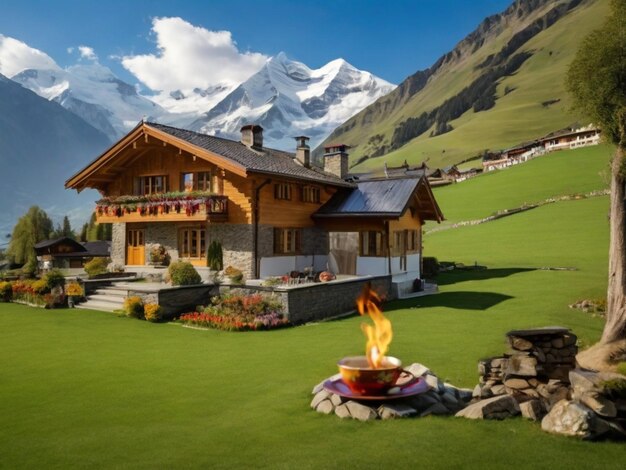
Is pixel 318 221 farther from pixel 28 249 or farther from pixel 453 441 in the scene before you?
pixel 28 249

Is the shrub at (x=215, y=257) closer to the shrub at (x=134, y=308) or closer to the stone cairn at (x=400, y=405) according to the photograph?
the shrub at (x=134, y=308)

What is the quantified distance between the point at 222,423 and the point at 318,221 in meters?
21.2

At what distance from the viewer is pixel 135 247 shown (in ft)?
95.2

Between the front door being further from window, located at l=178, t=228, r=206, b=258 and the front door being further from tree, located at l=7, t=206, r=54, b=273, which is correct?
tree, located at l=7, t=206, r=54, b=273

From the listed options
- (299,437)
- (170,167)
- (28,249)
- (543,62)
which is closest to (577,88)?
(299,437)

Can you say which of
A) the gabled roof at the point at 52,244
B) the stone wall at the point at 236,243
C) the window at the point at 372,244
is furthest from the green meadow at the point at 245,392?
the gabled roof at the point at 52,244

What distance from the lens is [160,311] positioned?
65.3ft

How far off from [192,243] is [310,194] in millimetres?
7305

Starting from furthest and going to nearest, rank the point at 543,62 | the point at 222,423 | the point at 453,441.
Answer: the point at 543,62 < the point at 222,423 < the point at 453,441

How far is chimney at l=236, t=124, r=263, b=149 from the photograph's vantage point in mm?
30234

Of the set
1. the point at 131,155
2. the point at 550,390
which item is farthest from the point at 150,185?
the point at 550,390

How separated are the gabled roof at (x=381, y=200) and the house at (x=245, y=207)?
0.07 m

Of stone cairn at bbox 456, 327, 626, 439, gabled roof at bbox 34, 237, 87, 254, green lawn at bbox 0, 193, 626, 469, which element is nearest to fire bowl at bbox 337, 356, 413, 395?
green lawn at bbox 0, 193, 626, 469

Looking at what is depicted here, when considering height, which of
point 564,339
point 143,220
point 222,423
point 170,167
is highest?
point 170,167
